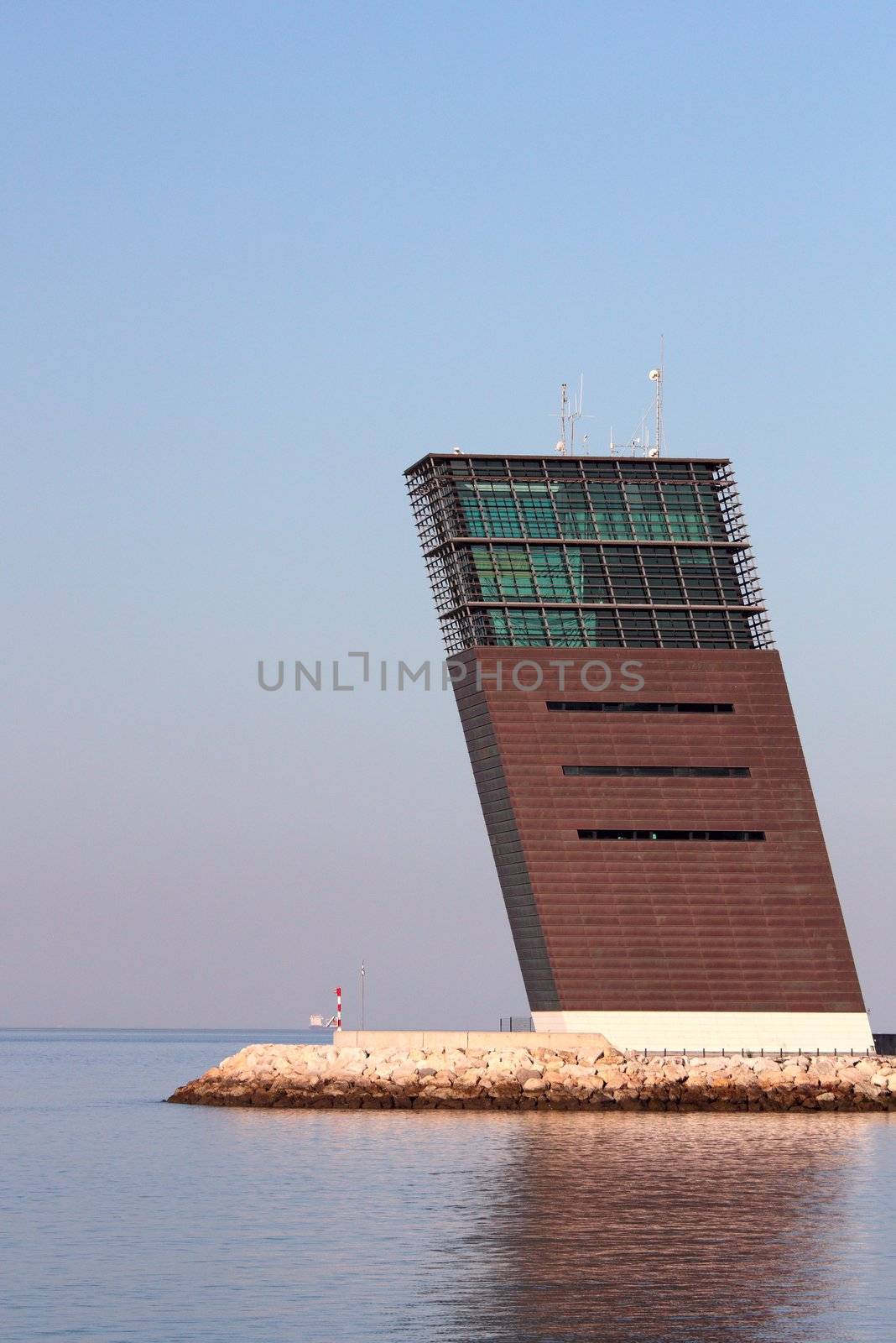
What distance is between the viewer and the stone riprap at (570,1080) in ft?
319

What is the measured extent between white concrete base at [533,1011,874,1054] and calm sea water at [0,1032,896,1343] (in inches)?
441

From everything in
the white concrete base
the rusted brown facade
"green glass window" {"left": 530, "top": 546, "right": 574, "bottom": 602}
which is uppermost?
"green glass window" {"left": 530, "top": 546, "right": 574, "bottom": 602}

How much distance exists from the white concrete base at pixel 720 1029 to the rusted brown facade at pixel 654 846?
1.52ft

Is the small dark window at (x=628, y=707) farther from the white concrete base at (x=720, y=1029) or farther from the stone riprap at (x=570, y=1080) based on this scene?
the stone riprap at (x=570, y=1080)

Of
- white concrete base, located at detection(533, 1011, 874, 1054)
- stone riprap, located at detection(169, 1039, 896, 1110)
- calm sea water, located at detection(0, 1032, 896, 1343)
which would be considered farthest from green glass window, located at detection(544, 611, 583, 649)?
calm sea water, located at detection(0, 1032, 896, 1343)

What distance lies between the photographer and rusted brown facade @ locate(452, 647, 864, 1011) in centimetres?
10388

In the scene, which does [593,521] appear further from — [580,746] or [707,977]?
[707,977]

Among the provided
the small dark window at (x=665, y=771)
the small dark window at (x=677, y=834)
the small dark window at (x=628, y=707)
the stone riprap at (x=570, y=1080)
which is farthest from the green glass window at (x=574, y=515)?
the stone riprap at (x=570, y=1080)

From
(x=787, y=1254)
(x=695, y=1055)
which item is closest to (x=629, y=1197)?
(x=787, y=1254)

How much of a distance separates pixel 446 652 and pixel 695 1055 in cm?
2560

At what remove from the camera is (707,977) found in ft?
342

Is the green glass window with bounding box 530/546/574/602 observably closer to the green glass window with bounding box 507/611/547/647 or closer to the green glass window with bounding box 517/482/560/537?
the green glass window with bounding box 517/482/560/537

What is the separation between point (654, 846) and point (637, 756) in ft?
15.5

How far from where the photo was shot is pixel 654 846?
105125mm
